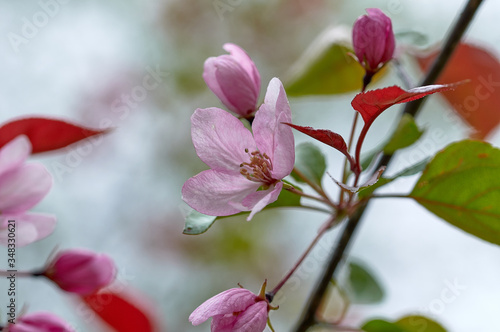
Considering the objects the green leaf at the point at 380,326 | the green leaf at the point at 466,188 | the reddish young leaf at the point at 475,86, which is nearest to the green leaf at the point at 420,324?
the green leaf at the point at 380,326

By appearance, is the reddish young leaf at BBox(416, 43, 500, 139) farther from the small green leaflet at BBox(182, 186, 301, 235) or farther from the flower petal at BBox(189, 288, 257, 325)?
the flower petal at BBox(189, 288, 257, 325)

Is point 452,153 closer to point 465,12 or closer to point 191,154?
point 465,12

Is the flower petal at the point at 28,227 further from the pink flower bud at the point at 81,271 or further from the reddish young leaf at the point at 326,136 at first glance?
the reddish young leaf at the point at 326,136

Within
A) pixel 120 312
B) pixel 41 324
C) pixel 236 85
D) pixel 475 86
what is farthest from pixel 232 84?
pixel 475 86

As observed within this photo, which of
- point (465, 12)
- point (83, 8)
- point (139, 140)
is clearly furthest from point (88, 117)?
point (465, 12)

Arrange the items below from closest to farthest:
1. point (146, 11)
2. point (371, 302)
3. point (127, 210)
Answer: point (371, 302) < point (127, 210) < point (146, 11)

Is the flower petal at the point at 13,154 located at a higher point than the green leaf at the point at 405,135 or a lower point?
lower
